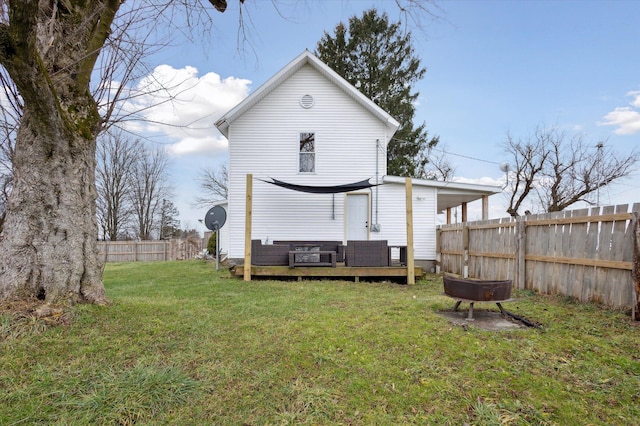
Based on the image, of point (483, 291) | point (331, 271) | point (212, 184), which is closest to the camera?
point (483, 291)

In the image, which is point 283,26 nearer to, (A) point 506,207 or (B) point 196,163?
(A) point 506,207

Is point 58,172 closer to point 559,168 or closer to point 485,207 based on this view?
point 485,207

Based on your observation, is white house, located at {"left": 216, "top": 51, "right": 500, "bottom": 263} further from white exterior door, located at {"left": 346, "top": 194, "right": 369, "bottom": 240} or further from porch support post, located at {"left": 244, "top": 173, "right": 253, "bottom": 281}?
porch support post, located at {"left": 244, "top": 173, "right": 253, "bottom": 281}

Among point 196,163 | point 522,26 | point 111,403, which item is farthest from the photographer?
point 196,163

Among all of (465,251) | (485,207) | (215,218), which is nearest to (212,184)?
(215,218)

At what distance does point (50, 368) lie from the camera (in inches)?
105

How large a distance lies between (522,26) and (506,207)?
595 inches

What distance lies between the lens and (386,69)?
20656mm

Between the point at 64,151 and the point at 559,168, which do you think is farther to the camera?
the point at 559,168

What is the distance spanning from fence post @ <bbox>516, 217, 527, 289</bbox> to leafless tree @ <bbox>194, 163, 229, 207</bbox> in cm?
2404

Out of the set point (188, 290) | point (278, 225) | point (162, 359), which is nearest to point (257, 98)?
point (278, 225)

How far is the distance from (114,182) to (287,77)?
→ 18.6 m

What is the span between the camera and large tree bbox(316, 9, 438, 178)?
20656 mm

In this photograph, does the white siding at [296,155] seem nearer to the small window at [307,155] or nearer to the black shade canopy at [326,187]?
the small window at [307,155]
